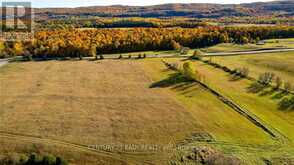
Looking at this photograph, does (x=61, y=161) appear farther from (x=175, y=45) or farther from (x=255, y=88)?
(x=175, y=45)

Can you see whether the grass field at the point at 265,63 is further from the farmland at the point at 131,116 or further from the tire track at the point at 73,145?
the tire track at the point at 73,145

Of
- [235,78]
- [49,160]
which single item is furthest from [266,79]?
[49,160]

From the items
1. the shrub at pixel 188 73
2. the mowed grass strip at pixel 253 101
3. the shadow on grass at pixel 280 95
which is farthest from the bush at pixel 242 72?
the shadow on grass at pixel 280 95

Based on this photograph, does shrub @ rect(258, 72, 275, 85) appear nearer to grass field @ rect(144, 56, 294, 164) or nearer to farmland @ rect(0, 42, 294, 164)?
farmland @ rect(0, 42, 294, 164)

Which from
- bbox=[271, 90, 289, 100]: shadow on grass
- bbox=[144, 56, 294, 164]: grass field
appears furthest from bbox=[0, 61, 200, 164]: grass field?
bbox=[271, 90, 289, 100]: shadow on grass

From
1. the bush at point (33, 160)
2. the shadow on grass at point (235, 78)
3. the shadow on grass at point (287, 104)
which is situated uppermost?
the shadow on grass at point (235, 78)
